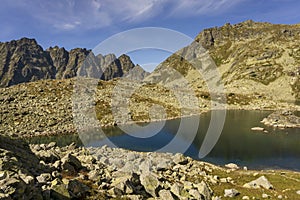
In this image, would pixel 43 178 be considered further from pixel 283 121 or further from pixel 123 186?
pixel 283 121

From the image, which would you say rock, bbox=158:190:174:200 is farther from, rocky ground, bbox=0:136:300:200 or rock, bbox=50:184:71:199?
rock, bbox=50:184:71:199

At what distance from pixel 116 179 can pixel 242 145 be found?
151ft

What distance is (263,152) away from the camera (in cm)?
5647

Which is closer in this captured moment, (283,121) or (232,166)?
(232,166)

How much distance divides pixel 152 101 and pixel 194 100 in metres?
32.5

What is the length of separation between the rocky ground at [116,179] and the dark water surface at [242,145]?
37.1ft

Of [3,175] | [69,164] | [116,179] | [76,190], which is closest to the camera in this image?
[3,175]

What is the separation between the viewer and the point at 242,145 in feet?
205

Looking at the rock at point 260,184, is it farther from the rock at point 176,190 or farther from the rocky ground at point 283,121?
the rocky ground at point 283,121

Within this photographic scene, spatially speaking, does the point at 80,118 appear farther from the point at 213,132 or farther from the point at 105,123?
the point at 213,132

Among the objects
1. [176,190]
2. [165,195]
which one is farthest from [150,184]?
[176,190]

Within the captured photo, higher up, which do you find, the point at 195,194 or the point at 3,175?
the point at 3,175

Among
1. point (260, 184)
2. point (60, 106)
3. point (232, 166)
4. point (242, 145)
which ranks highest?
point (60, 106)

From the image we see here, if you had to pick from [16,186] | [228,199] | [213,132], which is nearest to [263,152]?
[213,132]
